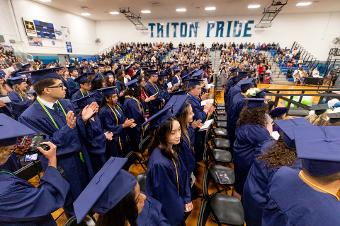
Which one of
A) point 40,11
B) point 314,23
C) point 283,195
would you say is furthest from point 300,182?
point 314,23

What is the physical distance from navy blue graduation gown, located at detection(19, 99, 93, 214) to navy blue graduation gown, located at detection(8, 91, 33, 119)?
2.25 metres

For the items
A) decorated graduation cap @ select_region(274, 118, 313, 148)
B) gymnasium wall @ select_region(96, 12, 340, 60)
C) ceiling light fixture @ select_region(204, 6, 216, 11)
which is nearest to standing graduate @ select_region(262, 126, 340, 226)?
decorated graduation cap @ select_region(274, 118, 313, 148)

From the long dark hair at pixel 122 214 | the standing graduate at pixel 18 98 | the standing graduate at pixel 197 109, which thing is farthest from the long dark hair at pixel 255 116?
the standing graduate at pixel 18 98

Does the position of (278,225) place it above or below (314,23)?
below

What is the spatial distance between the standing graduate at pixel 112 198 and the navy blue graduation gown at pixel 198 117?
242 cm

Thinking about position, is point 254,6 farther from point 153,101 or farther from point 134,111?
point 134,111

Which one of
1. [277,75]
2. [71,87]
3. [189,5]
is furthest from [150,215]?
[277,75]

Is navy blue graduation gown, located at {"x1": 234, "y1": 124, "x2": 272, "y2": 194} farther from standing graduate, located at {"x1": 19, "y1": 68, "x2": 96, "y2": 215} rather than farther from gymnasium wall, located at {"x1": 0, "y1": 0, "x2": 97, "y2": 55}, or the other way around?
gymnasium wall, located at {"x1": 0, "y1": 0, "x2": 97, "y2": 55}

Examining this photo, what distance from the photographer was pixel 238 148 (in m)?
2.63

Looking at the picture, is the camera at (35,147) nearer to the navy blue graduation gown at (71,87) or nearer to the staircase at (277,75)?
the navy blue graduation gown at (71,87)

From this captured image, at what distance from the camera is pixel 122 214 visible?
1130 millimetres

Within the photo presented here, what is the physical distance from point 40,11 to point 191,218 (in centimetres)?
2010

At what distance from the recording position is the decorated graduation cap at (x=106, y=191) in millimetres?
1071

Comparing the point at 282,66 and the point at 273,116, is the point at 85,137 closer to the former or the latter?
the point at 273,116
